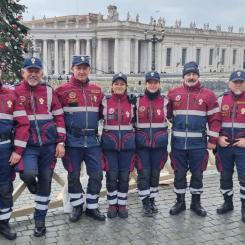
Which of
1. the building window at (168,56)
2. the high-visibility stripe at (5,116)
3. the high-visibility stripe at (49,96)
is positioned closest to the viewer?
the high-visibility stripe at (5,116)

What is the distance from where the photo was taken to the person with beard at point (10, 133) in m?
5.51

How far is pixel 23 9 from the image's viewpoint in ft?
46.3

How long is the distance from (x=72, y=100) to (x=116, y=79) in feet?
2.40

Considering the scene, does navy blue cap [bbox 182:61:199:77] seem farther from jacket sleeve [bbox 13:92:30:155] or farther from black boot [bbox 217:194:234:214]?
jacket sleeve [bbox 13:92:30:155]

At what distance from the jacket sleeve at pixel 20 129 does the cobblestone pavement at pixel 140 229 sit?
1.27 m

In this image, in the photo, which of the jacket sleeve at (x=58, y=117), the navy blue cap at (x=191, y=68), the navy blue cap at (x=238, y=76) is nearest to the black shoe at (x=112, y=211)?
the jacket sleeve at (x=58, y=117)

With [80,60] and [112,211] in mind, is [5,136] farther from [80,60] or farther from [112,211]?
[112,211]

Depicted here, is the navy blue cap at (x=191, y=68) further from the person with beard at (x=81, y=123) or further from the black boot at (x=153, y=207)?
the black boot at (x=153, y=207)

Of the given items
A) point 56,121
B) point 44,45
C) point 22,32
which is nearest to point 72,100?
point 56,121

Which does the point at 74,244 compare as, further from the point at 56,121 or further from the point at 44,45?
the point at 44,45

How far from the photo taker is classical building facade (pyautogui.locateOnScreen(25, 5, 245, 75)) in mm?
76750

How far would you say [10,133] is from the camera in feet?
18.4

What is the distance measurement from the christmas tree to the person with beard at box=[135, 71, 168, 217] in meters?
7.94

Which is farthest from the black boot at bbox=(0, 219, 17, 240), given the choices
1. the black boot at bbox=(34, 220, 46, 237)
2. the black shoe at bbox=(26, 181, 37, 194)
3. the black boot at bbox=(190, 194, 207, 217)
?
the black boot at bbox=(190, 194, 207, 217)
